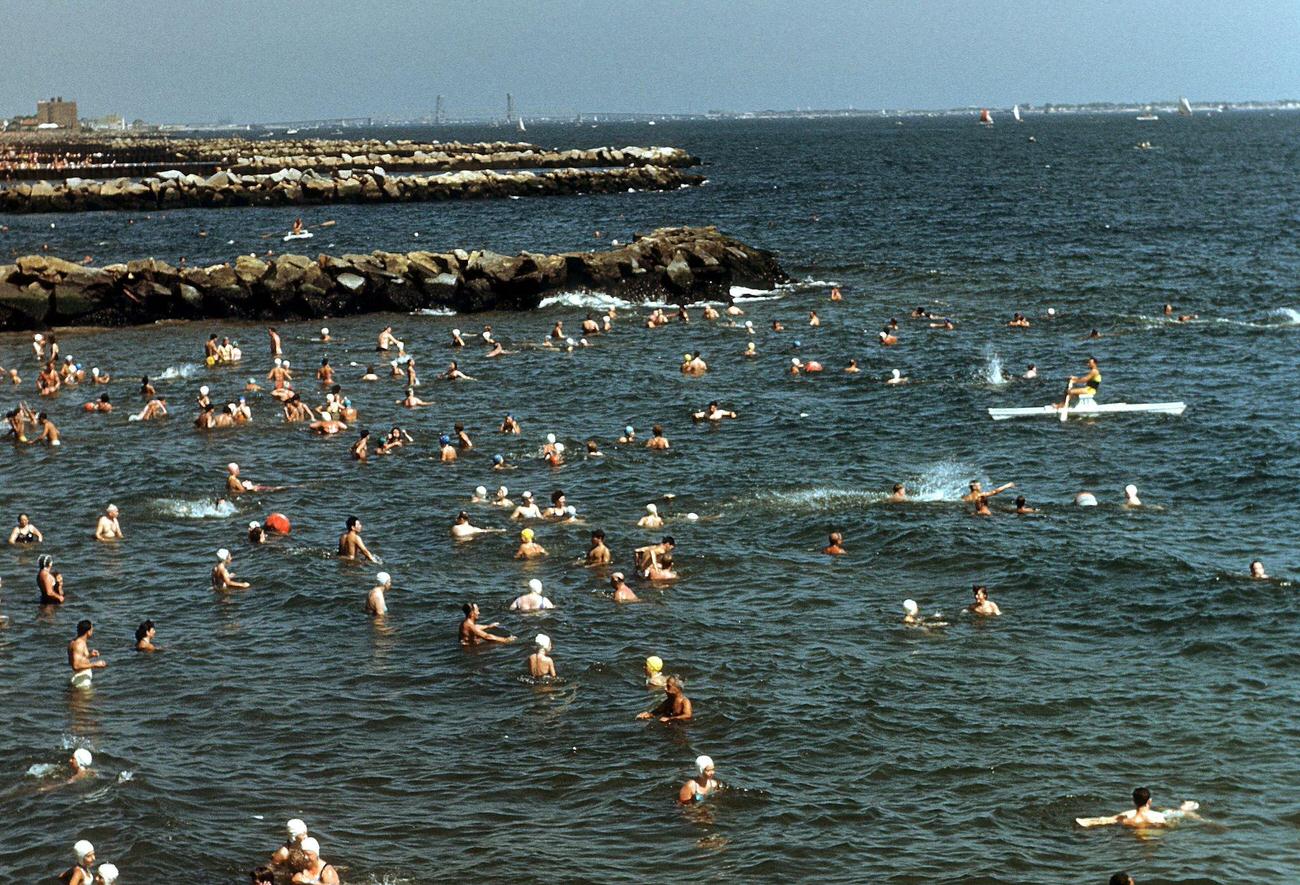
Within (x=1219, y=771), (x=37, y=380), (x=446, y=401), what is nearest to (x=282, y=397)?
(x=446, y=401)

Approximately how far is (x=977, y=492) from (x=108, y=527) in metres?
17.4

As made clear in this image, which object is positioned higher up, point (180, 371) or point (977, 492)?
point (180, 371)

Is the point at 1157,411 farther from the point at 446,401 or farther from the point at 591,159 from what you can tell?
the point at 591,159

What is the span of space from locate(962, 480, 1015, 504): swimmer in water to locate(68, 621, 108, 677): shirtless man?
55.5 feet

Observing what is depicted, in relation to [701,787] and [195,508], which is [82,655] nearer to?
[195,508]

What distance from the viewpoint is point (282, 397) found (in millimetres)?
38188

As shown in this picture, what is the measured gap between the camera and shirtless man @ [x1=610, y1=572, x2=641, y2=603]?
2408cm

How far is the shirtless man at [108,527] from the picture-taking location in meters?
27.5

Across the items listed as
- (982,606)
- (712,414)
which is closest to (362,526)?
(712,414)

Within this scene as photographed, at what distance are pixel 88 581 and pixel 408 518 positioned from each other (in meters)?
6.36

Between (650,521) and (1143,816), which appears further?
(650,521)

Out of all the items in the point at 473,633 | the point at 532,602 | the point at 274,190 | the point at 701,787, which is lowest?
the point at 701,787

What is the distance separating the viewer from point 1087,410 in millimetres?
36250

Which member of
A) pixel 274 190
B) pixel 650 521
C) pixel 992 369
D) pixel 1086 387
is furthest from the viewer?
pixel 274 190
